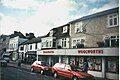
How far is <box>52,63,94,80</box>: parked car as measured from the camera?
2430 millimetres

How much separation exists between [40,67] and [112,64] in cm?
91

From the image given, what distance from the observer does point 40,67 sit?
8.98ft

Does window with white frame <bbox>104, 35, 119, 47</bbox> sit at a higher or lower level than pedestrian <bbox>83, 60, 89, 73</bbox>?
higher

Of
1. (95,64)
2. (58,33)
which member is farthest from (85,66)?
(58,33)

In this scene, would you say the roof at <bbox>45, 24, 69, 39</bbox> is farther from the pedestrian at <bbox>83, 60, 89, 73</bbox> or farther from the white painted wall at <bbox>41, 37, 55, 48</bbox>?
the pedestrian at <bbox>83, 60, 89, 73</bbox>

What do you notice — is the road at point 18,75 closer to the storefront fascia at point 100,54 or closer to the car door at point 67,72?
the car door at point 67,72

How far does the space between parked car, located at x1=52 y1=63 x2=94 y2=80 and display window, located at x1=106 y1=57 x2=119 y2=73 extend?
0.74ft

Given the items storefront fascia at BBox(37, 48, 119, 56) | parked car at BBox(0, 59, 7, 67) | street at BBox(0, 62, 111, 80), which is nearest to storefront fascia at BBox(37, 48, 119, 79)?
storefront fascia at BBox(37, 48, 119, 56)

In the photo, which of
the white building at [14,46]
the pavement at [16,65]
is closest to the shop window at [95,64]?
the pavement at [16,65]

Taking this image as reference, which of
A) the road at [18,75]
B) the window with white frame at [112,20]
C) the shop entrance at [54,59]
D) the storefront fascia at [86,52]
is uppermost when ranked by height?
the window with white frame at [112,20]

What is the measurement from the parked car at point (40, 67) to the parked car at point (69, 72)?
0.34 feet

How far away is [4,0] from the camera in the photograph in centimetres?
300

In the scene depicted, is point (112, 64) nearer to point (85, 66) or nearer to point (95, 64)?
point (95, 64)

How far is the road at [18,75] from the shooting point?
2.66m
